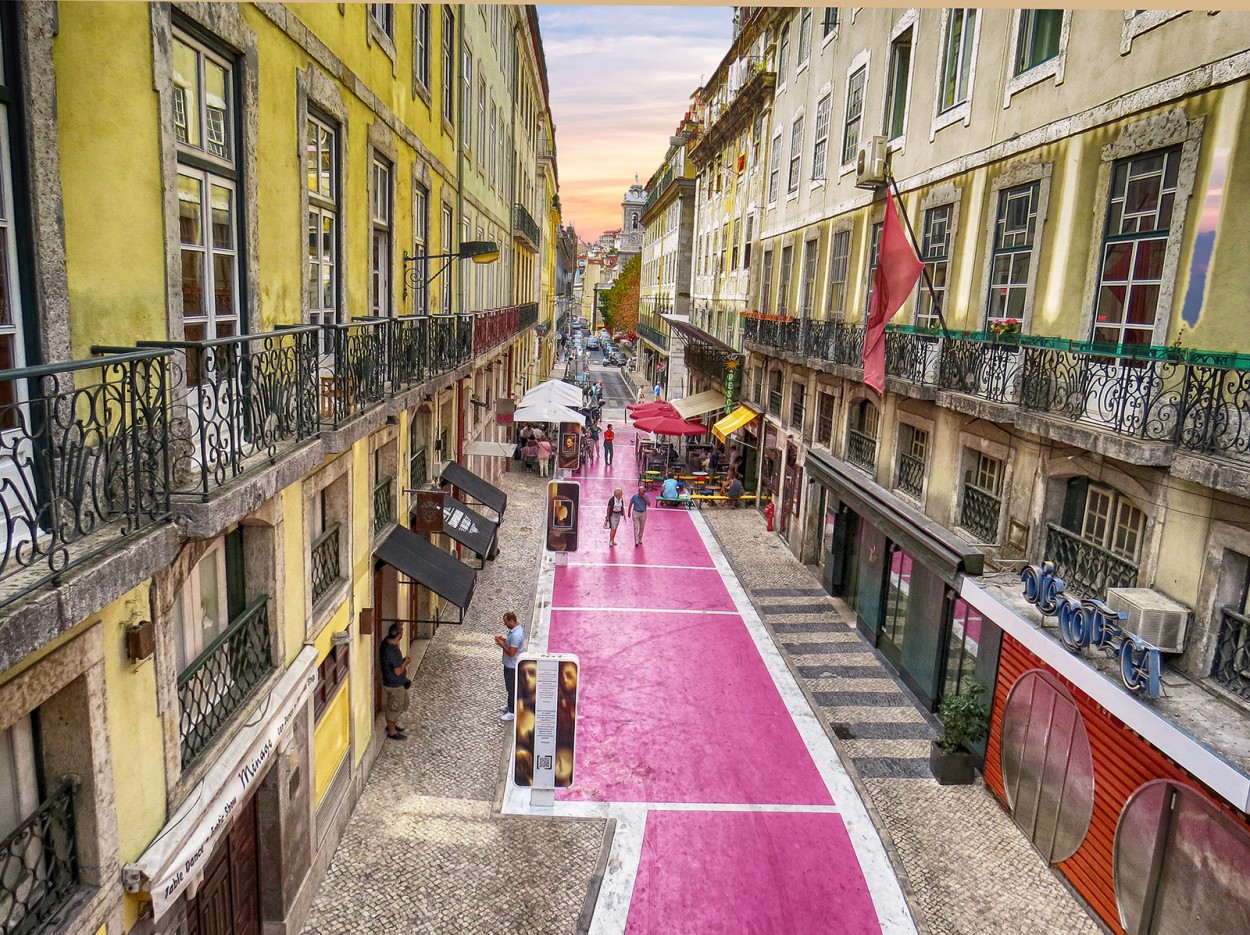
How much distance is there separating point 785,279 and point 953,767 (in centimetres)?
1538

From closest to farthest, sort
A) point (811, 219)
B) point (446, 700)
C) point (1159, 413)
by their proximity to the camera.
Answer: point (1159, 413) < point (446, 700) < point (811, 219)

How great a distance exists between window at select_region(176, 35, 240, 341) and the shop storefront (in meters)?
9.45

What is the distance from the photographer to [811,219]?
68.3 ft

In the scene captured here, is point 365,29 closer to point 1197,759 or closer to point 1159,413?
point 1159,413

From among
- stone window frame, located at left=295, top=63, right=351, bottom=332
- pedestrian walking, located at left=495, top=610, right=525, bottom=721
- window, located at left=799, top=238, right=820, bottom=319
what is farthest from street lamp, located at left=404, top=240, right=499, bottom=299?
window, located at left=799, top=238, right=820, bottom=319

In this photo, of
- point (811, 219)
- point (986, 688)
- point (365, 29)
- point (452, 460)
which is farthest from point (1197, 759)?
point (811, 219)

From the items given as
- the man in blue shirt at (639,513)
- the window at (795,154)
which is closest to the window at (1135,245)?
the man in blue shirt at (639,513)

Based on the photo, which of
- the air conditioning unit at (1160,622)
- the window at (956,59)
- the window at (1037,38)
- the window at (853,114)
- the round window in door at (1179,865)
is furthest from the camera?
the window at (853,114)

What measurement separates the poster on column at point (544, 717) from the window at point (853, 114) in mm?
13518

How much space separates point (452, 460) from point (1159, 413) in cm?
1251

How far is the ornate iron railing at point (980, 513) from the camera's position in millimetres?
11566

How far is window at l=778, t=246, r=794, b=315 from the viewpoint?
2275 centimetres

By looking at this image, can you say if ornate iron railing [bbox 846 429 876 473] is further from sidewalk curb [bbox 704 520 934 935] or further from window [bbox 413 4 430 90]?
window [bbox 413 4 430 90]

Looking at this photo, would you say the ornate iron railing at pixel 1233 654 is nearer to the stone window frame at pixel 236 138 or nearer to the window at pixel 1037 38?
the window at pixel 1037 38
